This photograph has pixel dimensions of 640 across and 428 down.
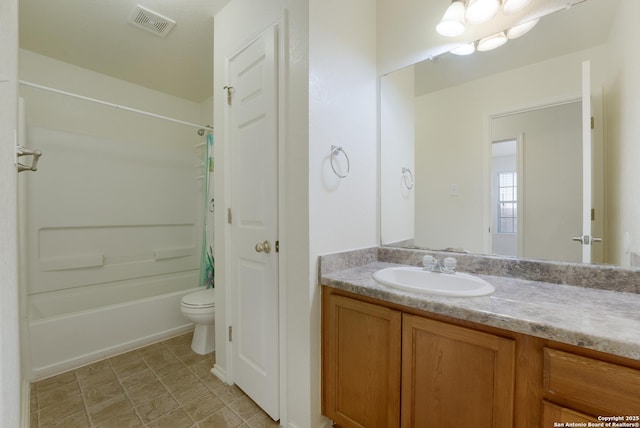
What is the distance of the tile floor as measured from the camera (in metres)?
1.44

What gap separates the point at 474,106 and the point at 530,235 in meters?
0.74

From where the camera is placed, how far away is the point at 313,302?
1.29m

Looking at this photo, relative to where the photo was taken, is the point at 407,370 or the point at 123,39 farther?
the point at 123,39

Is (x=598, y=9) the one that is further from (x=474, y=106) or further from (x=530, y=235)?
(x=530, y=235)

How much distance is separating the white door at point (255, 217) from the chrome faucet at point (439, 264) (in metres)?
0.77

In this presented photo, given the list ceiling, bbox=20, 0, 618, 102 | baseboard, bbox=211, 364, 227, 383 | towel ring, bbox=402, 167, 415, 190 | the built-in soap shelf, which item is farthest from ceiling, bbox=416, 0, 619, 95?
the built-in soap shelf

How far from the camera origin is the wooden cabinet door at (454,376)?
2.69ft

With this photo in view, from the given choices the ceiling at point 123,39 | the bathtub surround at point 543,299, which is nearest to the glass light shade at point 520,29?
the bathtub surround at point 543,299

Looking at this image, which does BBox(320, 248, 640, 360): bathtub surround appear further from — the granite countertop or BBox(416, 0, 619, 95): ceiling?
BBox(416, 0, 619, 95): ceiling

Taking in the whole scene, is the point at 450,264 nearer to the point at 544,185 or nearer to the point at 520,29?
the point at 544,185

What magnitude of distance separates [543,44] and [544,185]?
0.64m

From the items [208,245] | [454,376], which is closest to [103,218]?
[208,245]

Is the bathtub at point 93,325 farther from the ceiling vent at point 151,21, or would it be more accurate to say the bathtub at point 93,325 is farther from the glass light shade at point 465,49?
the glass light shade at point 465,49

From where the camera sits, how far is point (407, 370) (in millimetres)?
1019
